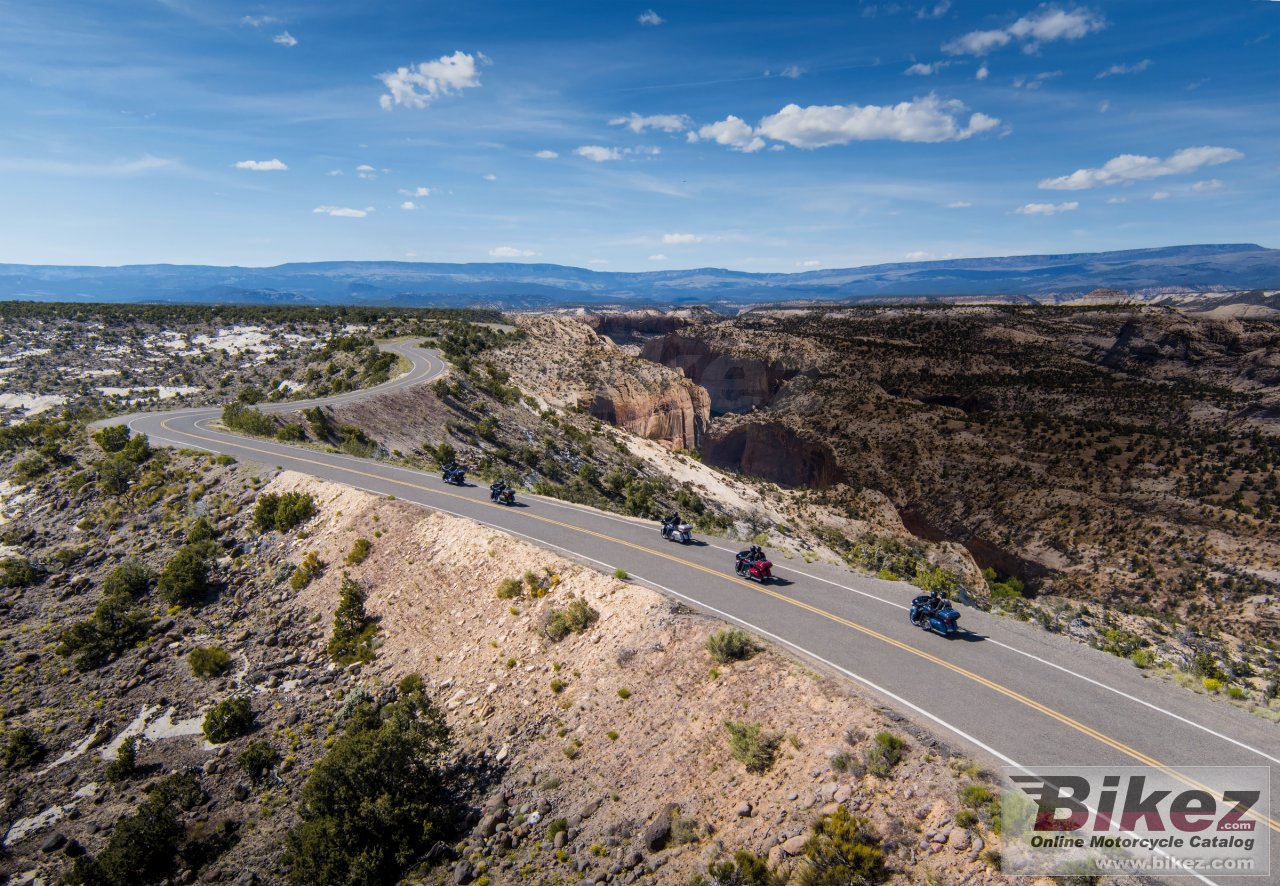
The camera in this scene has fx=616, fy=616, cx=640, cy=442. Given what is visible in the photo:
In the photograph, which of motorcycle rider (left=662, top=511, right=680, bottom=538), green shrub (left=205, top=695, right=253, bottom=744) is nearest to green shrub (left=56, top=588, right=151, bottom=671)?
green shrub (left=205, top=695, right=253, bottom=744)

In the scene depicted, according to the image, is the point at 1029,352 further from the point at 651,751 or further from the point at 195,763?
the point at 195,763

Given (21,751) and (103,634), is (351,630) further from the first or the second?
(103,634)

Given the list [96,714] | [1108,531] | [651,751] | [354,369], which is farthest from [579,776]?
[354,369]

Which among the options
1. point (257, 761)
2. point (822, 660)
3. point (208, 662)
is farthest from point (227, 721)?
point (822, 660)

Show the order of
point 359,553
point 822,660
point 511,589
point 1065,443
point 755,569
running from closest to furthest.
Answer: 1. point 822,660
2. point 511,589
3. point 755,569
4. point 359,553
5. point 1065,443

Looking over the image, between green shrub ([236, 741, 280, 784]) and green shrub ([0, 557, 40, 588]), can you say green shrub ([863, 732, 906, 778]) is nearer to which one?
green shrub ([236, 741, 280, 784])
